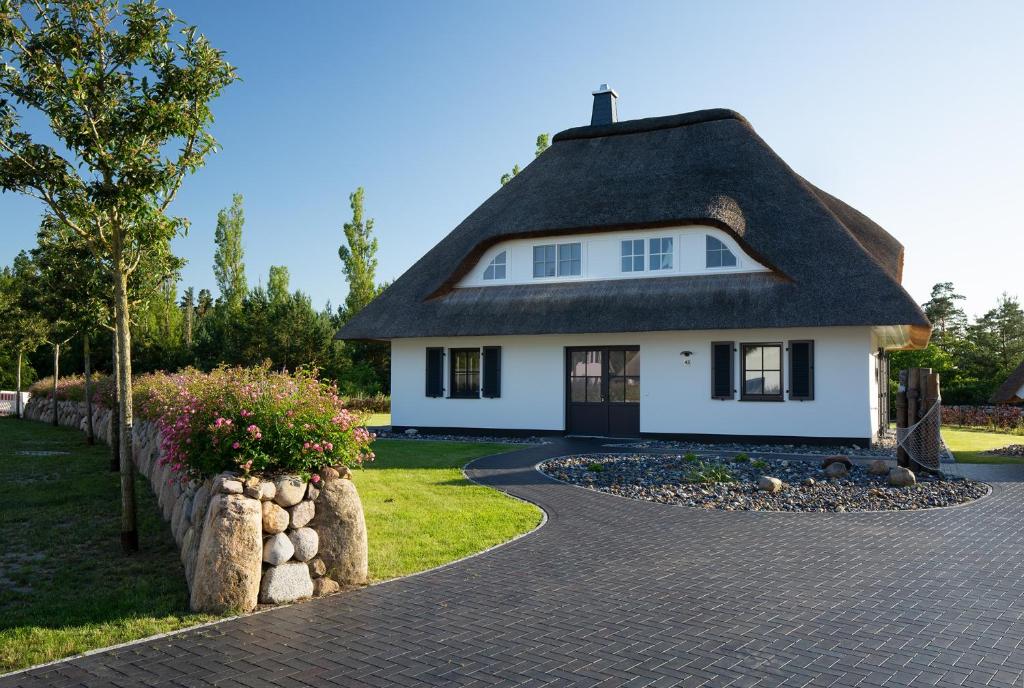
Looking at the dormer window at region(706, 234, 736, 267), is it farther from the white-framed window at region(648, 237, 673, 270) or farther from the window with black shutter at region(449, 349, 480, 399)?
the window with black shutter at region(449, 349, 480, 399)

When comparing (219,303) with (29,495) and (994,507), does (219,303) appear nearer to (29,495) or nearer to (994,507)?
(29,495)

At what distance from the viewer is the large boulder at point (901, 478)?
11.4m

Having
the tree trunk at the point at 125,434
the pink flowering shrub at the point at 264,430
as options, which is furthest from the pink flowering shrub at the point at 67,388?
the pink flowering shrub at the point at 264,430

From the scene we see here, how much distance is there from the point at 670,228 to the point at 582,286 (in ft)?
8.27

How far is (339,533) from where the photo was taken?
6207 millimetres

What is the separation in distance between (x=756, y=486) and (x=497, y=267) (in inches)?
422

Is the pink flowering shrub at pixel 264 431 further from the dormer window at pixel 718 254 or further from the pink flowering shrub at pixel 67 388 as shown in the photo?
the pink flowering shrub at pixel 67 388

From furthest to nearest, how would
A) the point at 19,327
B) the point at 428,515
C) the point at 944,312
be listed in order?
1. the point at 944,312
2. the point at 19,327
3. the point at 428,515

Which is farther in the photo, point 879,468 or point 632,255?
point 632,255

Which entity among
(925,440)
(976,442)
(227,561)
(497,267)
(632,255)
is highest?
(632,255)

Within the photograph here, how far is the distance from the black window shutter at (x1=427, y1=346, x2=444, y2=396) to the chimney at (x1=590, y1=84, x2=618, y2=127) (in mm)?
9995

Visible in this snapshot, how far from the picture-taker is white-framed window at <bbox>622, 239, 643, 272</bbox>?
18609 mm

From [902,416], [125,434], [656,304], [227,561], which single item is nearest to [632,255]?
[656,304]

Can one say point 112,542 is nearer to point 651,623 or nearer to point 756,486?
point 651,623
